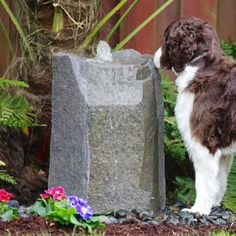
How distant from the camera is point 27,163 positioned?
7.76m

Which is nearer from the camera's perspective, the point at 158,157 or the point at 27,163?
the point at 158,157

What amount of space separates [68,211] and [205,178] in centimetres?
135

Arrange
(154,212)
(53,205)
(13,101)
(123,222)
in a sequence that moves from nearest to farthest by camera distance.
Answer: (53,205) < (123,222) < (154,212) < (13,101)

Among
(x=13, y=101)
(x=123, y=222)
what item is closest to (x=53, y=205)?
(x=123, y=222)

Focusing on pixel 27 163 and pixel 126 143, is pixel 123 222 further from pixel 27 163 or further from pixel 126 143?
pixel 27 163

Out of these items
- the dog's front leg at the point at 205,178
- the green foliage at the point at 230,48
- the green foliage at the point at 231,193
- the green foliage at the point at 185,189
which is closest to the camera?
the dog's front leg at the point at 205,178

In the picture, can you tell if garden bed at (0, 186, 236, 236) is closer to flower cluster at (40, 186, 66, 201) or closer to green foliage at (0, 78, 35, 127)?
flower cluster at (40, 186, 66, 201)

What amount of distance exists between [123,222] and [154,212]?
0.53 metres

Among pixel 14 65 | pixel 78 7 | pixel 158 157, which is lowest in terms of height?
pixel 158 157

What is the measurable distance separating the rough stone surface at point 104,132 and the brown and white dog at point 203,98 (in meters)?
0.28

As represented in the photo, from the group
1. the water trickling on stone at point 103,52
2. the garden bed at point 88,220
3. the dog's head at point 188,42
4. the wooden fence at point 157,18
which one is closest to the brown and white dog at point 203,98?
the dog's head at point 188,42

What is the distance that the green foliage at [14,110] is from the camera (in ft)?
22.3

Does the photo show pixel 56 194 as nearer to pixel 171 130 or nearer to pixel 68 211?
pixel 68 211

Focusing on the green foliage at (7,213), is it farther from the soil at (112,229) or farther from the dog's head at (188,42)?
the dog's head at (188,42)
